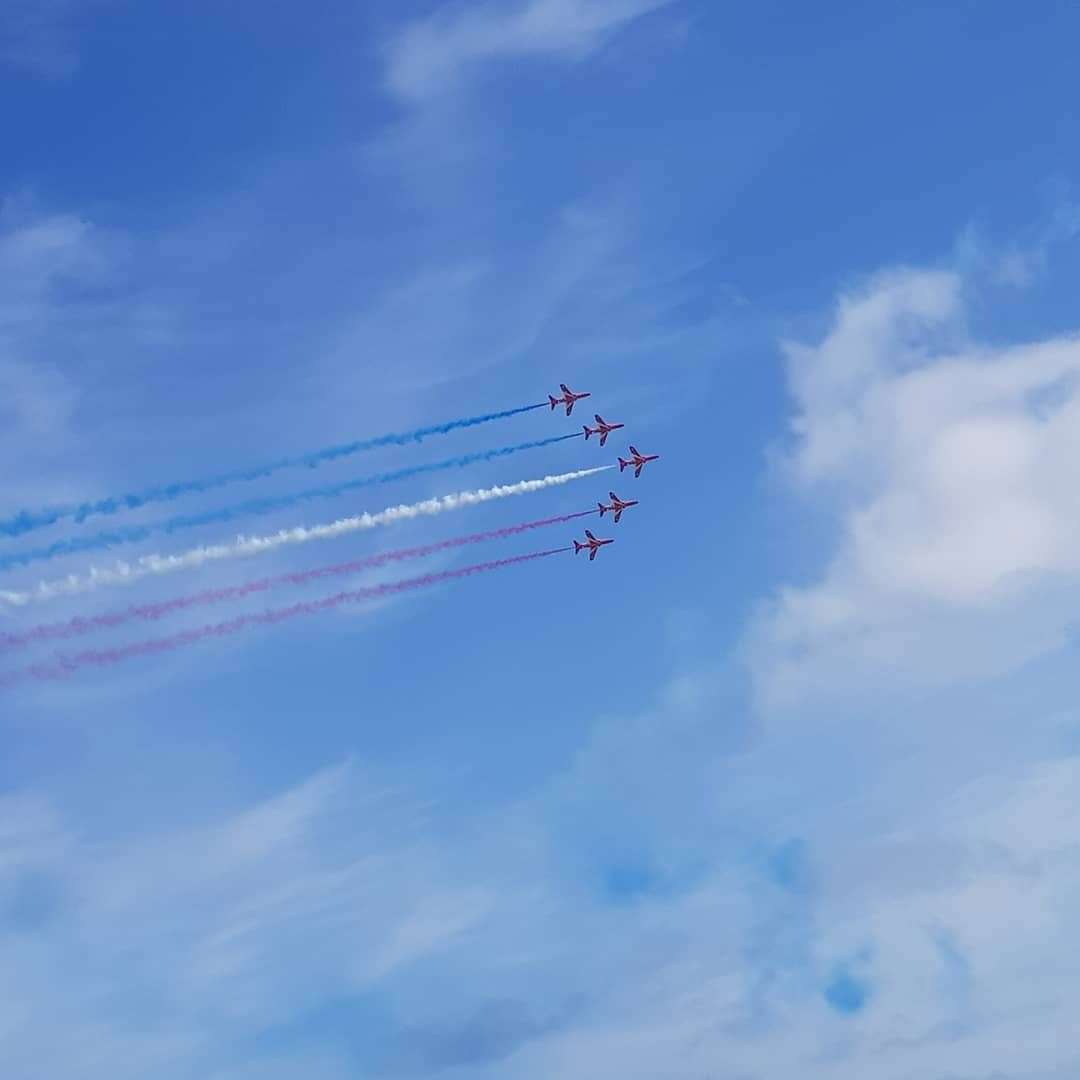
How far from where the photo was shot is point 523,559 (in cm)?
19562

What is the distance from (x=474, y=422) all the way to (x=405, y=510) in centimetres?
1456

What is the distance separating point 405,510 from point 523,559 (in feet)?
55.3

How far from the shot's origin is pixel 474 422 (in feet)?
636

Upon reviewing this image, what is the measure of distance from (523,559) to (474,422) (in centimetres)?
1791

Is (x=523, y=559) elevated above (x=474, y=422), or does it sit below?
below

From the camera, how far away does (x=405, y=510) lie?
618 feet
